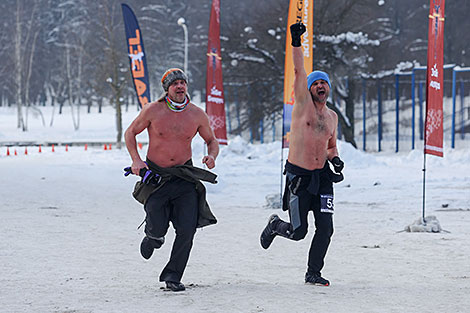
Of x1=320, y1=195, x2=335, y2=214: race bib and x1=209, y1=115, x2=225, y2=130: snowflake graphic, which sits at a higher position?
x1=209, y1=115, x2=225, y2=130: snowflake graphic

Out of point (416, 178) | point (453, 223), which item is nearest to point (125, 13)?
point (416, 178)

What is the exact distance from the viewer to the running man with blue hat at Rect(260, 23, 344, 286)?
6.58m

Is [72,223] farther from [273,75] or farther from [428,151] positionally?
[273,75]

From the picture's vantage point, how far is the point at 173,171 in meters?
6.40

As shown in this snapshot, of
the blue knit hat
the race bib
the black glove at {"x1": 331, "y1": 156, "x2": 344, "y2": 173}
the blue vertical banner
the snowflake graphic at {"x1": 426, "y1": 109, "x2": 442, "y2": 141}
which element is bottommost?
the race bib

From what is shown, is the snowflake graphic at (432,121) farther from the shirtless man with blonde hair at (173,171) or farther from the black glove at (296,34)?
the shirtless man with blonde hair at (173,171)

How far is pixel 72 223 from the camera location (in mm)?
11570

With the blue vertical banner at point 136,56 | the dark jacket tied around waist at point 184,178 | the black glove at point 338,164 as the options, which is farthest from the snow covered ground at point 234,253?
the blue vertical banner at point 136,56

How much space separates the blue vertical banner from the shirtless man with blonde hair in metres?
16.1

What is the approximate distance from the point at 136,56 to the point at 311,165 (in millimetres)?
16609

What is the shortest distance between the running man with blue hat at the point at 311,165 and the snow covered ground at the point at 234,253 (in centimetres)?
41

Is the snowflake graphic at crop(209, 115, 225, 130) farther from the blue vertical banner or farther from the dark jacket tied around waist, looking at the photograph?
the dark jacket tied around waist

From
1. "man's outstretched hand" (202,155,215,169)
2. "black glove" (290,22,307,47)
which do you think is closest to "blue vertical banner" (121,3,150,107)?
"black glove" (290,22,307,47)

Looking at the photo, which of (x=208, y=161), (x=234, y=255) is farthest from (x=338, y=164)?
(x=234, y=255)
